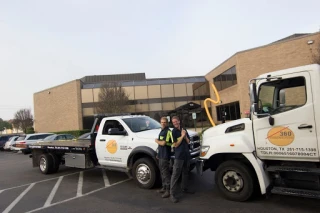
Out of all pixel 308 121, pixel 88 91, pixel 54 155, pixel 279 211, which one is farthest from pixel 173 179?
pixel 88 91

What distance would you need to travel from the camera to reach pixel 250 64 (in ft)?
88.9

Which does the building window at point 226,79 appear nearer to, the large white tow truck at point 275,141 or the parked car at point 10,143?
the parked car at point 10,143

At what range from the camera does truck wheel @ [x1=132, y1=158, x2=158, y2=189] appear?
7.04m

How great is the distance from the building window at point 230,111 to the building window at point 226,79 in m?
2.22

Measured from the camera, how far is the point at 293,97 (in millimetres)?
5316

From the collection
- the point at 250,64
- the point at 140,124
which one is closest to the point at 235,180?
the point at 140,124

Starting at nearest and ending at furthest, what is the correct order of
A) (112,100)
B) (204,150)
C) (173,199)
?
(173,199) → (204,150) → (112,100)

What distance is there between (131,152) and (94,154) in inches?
78.7

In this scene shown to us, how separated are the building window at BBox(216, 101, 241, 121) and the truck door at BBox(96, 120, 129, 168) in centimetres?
2296

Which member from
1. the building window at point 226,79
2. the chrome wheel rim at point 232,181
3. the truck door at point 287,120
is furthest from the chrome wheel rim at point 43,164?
the building window at point 226,79

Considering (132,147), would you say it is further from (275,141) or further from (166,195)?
(275,141)

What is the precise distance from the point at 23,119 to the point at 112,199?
73.4m

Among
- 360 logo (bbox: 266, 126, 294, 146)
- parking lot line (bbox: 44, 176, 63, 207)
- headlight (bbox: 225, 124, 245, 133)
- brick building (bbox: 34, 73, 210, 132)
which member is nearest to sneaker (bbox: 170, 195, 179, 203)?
headlight (bbox: 225, 124, 245, 133)

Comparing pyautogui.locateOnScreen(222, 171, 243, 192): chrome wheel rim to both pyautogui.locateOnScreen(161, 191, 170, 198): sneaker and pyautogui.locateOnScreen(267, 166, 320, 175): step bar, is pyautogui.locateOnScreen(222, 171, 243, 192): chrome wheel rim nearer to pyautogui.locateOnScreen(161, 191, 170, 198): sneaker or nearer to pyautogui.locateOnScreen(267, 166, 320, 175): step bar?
pyautogui.locateOnScreen(267, 166, 320, 175): step bar
